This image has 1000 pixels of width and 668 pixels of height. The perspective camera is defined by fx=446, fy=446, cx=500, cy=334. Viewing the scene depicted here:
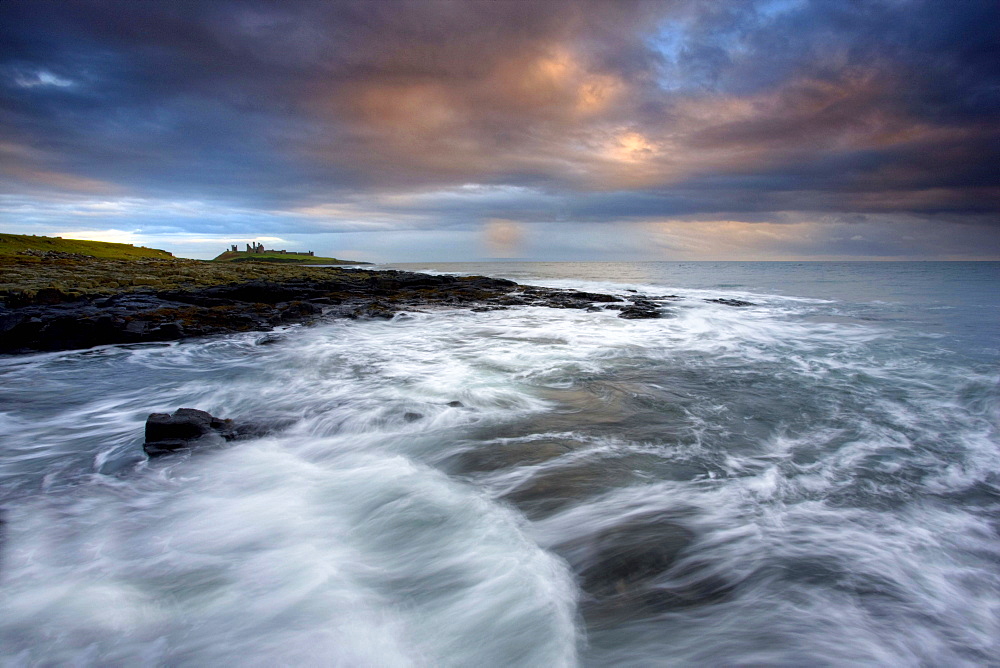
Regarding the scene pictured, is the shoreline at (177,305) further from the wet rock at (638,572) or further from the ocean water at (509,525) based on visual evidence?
the wet rock at (638,572)

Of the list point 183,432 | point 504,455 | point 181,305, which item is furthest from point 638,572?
point 181,305

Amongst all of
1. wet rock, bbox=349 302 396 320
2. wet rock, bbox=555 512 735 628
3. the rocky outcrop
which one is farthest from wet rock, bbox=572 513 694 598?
wet rock, bbox=349 302 396 320

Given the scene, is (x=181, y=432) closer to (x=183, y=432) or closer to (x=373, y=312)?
(x=183, y=432)

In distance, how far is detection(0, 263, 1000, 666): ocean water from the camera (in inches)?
101

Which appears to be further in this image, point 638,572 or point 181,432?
point 181,432

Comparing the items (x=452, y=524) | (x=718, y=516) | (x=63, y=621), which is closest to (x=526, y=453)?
(x=452, y=524)

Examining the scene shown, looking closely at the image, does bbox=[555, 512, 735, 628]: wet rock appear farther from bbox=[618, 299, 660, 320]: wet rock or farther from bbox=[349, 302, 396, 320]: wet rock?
bbox=[349, 302, 396, 320]: wet rock

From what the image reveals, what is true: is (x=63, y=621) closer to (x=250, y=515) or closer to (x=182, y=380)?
(x=250, y=515)

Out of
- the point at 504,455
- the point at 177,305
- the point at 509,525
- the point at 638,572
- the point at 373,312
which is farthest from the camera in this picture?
the point at 373,312

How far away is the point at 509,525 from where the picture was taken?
12.0 feet

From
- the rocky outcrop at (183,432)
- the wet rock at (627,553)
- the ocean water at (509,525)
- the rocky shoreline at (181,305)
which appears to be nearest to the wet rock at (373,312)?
the rocky shoreline at (181,305)

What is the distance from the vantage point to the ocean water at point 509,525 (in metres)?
2.56

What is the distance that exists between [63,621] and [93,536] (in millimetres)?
1056

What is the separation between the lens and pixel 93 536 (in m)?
3.45
